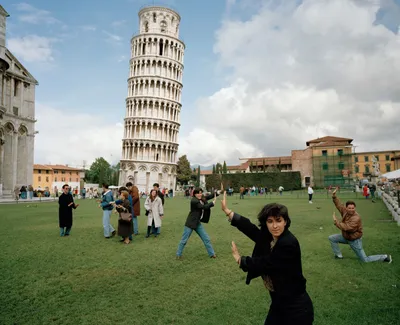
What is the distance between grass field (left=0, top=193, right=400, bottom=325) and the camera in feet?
15.0

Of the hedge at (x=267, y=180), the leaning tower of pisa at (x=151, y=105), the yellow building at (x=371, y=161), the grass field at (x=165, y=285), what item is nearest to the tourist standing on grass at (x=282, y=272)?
the grass field at (x=165, y=285)

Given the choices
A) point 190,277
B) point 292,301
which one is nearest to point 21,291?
point 190,277

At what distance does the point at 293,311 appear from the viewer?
2.58m

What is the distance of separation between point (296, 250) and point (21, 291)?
513 cm

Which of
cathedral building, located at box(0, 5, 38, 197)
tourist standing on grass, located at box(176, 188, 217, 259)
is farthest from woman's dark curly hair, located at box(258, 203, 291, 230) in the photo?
cathedral building, located at box(0, 5, 38, 197)

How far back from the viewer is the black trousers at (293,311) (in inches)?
102

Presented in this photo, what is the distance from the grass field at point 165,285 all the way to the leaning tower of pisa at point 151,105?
2306 inches

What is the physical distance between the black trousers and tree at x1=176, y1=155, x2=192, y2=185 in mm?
84111

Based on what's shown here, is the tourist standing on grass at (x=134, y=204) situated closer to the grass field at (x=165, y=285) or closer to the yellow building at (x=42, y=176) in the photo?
the grass field at (x=165, y=285)

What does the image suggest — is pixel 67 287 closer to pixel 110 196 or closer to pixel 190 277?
pixel 190 277

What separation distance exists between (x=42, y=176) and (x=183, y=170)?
1446 inches

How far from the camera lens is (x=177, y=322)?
438 cm

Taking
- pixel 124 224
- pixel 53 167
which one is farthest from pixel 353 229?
pixel 53 167

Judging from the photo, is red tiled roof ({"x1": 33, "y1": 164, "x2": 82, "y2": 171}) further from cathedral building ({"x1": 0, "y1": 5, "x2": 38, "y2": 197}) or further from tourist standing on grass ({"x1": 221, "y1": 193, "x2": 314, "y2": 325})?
tourist standing on grass ({"x1": 221, "y1": 193, "x2": 314, "y2": 325})
